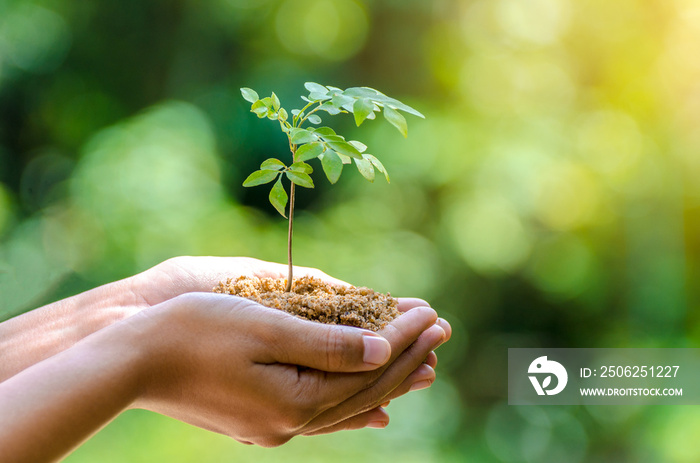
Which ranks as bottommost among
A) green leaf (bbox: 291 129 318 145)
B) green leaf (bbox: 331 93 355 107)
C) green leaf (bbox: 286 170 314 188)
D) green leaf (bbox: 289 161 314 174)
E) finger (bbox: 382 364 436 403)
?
finger (bbox: 382 364 436 403)

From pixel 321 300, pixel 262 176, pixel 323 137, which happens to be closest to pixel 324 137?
pixel 323 137

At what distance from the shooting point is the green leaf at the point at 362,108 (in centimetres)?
68

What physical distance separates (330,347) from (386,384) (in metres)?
0.14

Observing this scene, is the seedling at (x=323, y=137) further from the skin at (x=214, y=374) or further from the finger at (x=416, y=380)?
the finger at (x=416, y=380)

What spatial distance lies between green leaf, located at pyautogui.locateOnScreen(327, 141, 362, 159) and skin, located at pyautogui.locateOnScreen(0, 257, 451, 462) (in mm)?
219

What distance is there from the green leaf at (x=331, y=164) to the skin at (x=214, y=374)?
180mm

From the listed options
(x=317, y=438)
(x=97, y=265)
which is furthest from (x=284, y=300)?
(x=97, y=265)

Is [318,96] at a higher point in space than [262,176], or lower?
higher

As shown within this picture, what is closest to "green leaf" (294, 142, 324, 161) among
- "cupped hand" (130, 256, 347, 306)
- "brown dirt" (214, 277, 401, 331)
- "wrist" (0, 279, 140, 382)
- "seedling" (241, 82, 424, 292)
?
"seedling" (241, 82, 424, 292)

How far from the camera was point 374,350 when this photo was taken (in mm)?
620

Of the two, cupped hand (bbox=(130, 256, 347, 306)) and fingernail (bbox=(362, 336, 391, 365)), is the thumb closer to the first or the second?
fingernail (bbox=(362, 336, 391, 365))

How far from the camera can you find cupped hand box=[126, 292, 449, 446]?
0.62 meters

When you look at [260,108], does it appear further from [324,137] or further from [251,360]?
[251,360]

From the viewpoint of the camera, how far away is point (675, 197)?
84.7 inches
